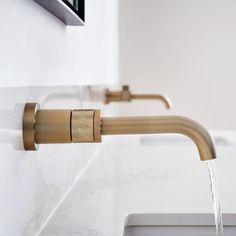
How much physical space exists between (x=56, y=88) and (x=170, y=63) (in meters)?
1.60

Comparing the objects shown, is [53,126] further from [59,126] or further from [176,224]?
[176,224]

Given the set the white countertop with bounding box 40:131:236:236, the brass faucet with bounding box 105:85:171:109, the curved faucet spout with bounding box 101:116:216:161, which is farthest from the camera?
the brass faucet with bounding box 105:85:171:109

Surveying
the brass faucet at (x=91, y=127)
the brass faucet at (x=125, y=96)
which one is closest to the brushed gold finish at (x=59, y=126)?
the brass faucet at (x=91, y=127)

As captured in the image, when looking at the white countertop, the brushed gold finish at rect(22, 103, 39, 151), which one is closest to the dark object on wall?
the brushed gold finish at rect(22, 103, 39, 151)

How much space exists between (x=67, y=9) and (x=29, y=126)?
21 centimetres

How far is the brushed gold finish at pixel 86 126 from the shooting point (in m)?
0.38

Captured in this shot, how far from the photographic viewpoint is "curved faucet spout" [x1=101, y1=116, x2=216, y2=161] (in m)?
0.34

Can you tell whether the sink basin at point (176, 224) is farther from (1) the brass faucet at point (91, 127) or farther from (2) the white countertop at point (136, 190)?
(1) the brass faucet at point (91, 127)

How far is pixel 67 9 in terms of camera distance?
56 centimetres

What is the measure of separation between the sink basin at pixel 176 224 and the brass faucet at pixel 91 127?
0.17 m

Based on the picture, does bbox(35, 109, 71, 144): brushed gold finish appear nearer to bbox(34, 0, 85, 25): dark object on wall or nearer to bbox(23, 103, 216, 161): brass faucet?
bbox(23, 103, 216, 161): brass faucet

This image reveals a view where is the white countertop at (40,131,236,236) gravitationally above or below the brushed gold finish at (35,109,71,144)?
below

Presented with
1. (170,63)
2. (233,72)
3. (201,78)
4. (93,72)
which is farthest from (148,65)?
(93,72)

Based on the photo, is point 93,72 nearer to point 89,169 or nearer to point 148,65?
point 89,169
